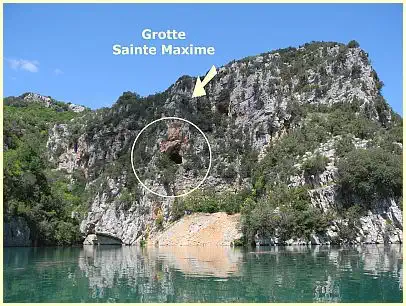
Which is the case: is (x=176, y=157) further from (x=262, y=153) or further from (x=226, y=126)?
(x=262, y=153)

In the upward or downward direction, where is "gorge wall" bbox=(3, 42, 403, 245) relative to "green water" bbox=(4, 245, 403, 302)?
upward

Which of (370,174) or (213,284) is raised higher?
(370,174)

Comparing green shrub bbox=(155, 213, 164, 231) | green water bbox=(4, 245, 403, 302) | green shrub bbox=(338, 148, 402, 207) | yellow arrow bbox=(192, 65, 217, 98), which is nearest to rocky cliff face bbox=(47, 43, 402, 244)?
green shrub bbox=(155, 213, 164, 231)

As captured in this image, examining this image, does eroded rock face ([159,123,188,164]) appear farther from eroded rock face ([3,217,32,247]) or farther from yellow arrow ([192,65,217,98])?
yellow arrow ([192,65,217,98])

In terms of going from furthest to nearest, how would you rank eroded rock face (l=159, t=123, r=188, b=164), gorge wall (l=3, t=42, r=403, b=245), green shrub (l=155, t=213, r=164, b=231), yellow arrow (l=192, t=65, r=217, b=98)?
eroded rock face (l=159, t=123, r=188, b=164), green shrub (l=155, t=213, r=164, b=231), gorge wall (l=3, t=42, r=403, b=245), yellow arrow (l=192, t=65, r=217, b=98)

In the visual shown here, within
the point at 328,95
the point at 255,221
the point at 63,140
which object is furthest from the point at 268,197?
the point at 63,140

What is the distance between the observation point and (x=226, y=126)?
63.7 meters

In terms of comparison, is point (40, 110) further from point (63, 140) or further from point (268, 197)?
point (268, 197)

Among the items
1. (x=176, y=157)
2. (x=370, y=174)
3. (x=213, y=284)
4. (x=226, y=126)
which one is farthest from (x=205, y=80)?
(x=226, y=126)

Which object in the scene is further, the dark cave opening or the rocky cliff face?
the dark cave opening

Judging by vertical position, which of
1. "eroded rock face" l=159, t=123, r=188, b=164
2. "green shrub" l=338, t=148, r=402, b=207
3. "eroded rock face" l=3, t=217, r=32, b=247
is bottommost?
"eroded rock face" l=3, t=217, r=32, b=247

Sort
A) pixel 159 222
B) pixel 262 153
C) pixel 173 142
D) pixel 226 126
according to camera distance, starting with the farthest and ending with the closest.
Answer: pixel 226 126 → pixel 173 142 → pixel 262 153 → pixel 159 222

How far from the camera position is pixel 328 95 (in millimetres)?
59781

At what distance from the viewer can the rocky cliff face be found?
187 feet
